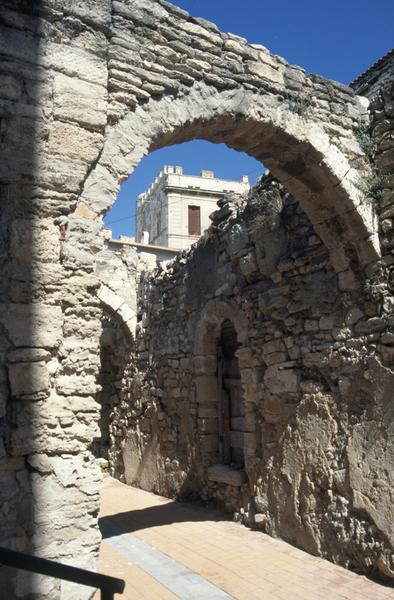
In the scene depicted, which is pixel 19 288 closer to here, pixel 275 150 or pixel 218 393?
pixel 275 150

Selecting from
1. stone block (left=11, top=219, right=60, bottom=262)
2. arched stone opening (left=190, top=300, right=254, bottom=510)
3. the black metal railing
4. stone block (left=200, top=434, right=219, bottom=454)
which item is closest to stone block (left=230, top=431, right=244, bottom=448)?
arched stone opening (left=190, top=300, right=254, bottom=510)

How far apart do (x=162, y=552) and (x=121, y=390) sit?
4.60 m

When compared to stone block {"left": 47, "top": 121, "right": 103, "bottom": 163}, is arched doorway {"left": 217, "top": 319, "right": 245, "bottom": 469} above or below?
below

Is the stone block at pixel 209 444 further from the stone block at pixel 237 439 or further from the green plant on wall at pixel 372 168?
the green plant on wall at pixel 372 168

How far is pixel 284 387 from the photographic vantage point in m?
5.25

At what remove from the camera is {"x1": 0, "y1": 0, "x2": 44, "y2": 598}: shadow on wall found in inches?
103

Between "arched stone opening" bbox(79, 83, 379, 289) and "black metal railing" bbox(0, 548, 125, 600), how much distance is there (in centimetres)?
202

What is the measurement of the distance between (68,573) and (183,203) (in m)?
25.1

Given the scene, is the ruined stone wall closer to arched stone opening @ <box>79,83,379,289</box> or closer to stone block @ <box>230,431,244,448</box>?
stone block @ <box>230,431,244,448</box>

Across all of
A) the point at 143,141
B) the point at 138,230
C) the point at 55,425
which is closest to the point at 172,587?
the point at 55,425

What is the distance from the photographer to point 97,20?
3.24 metres

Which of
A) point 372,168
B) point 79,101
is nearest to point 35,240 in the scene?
point 79,101

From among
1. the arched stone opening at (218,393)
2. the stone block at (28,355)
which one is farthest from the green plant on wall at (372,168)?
the stone block at (28,355)

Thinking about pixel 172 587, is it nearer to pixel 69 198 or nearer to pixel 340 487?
pixel 340 487
